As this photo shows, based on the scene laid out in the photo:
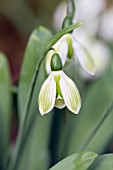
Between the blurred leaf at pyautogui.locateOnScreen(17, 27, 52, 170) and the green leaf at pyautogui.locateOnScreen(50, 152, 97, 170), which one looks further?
the blurred leaf at pyautogui.locateOnScreen(17, 27, 52, 170)

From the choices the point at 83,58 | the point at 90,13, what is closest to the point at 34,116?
the point at 83,58

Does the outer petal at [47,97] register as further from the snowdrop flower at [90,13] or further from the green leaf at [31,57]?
the snowdrop flower at [90,13]

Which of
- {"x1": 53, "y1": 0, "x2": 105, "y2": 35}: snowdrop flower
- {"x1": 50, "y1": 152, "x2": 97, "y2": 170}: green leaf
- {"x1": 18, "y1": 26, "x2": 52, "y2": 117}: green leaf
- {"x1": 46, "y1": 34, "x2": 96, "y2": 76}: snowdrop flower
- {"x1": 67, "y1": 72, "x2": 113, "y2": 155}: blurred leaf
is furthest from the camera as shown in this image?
{"x1": 53, "y1": 0, "x2": 105, "y2": 35}: snowdrop flower

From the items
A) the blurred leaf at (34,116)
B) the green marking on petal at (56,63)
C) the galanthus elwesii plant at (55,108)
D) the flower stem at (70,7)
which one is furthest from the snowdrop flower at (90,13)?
the green marking on petal at (56,63)

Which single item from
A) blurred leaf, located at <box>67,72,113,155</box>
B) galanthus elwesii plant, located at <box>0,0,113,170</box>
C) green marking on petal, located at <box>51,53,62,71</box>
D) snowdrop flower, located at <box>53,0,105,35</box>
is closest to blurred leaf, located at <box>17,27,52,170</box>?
galanthus elwesii plant, located at <box>0,0,113,170</box>

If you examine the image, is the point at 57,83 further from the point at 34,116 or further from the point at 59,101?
the point at 34,116

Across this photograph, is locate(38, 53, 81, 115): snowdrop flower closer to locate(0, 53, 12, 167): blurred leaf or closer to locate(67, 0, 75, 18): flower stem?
locate(67, 0, 75, 18): flower stem
